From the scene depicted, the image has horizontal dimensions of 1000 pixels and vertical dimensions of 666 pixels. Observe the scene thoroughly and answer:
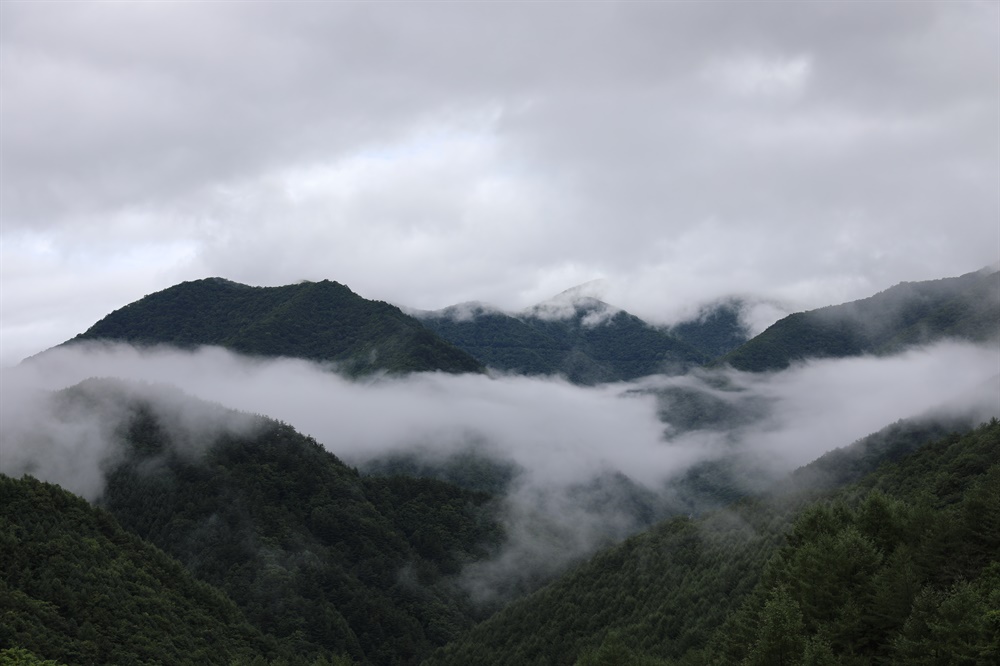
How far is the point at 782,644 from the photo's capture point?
2589 inches

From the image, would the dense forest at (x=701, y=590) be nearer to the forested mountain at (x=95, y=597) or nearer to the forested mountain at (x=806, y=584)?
the forested mountain at (x=806, y=584)

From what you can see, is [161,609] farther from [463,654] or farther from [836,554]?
[836,554]

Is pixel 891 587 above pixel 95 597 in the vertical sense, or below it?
below

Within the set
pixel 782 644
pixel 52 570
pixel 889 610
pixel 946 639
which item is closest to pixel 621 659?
pixel 782 644

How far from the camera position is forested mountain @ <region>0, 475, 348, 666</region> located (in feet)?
397

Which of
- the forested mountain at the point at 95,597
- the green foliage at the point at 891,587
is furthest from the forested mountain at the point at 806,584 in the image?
the forested mountain at the point at 95,597

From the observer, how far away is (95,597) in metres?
135

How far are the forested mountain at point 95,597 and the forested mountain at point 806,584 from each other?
49493 mm

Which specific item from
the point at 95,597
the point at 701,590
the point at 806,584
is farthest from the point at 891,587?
the point at 95,597

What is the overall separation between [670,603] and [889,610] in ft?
274

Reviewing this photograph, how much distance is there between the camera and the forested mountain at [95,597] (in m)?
121

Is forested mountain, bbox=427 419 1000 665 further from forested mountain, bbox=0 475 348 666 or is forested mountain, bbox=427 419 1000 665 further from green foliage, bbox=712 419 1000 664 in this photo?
forested mountain, bbox=0 475 348 666

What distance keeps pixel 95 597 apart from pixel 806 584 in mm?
108804

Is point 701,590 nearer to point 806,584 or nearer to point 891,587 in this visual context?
point 806,584
